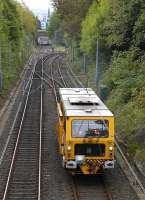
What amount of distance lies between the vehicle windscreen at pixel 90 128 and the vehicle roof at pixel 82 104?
29 cm

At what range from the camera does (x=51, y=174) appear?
2272cm

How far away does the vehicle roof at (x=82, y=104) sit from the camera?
21.9 meters

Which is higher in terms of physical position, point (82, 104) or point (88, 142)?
point (82, 104)

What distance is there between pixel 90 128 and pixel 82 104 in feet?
7.58

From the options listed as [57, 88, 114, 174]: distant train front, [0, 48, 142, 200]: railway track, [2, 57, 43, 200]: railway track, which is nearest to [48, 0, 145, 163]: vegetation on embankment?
[57, 88, 114, 174]: distant train front

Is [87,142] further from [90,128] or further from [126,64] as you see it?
[126,64]

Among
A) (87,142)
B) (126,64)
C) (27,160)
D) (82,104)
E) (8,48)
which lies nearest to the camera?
(87,142)

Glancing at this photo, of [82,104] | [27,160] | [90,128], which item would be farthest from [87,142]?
[27,160]

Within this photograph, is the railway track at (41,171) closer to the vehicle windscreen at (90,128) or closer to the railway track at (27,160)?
the railway track at (27,160)

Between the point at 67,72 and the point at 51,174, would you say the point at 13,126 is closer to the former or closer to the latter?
the point at 51,174

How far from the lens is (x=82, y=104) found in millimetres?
23547

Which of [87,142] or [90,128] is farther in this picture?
[90,128]

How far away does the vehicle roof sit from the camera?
21875mm

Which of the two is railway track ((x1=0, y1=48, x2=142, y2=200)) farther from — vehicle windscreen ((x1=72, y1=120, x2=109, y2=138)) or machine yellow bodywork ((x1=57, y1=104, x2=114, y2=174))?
vehicle windscreen ((x1=72, y1=120, x2=109, y2=138))
